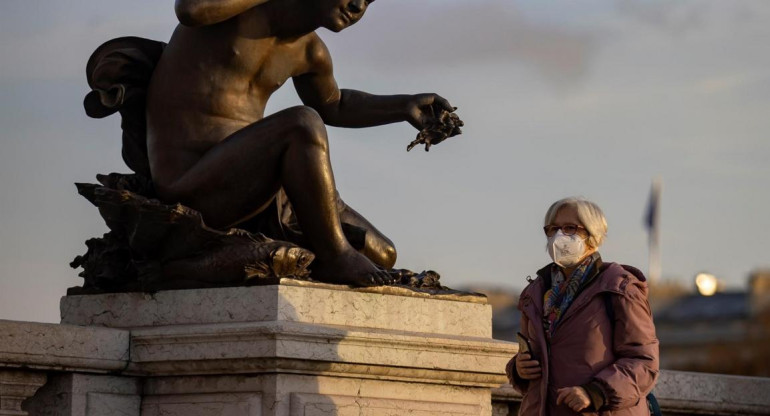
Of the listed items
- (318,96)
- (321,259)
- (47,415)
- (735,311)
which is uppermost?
(735,311)

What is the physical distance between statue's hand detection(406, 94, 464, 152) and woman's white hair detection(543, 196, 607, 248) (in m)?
1.92

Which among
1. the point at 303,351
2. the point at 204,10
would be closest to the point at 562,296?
the point at 303,351

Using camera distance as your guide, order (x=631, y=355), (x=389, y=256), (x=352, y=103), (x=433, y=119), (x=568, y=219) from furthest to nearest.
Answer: (x=352, y=103), (x=433, y=119), (x=389, y=256), (x=568, y=219), (x=631, y=355)

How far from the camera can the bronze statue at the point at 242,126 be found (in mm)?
9672

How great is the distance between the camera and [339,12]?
9.94 m

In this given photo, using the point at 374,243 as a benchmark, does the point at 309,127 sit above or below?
above

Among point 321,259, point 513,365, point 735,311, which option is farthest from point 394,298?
point 735,311

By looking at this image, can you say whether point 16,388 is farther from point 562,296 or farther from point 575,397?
point 575,397

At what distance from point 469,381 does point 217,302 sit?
121 cm

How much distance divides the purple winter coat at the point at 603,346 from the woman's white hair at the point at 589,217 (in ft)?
0.37

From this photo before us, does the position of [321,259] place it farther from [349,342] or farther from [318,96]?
[318,96]

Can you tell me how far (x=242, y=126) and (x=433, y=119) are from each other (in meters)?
1.01

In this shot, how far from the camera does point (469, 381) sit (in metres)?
9.84

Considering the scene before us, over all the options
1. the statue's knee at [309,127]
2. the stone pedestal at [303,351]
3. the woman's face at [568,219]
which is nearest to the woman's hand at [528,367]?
the woman's face at [568,219]
